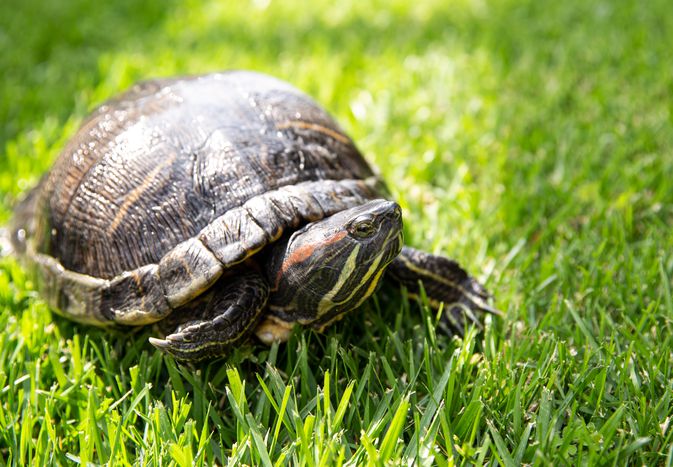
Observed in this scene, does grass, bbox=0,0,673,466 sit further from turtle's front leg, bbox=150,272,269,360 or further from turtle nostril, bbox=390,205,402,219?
turtle nostril, bbox=390,205,402,219

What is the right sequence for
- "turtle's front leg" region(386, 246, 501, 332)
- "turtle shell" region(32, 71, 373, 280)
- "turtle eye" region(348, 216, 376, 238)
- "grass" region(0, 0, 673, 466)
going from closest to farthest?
"grass" region(0, 0, 673, 466), "turtle eye" region(348, 216, 376, 238), "turtle shell" region(32, 71, 373, 280), "turtle's front leg" region(386, 246, 501, 332)

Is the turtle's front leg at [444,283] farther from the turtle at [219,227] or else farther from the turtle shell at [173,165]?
the turtle shell at [173,165]

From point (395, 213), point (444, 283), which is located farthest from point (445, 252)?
point (395, 213)

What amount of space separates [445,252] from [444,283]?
41 cm

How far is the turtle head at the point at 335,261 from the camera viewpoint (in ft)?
7.30

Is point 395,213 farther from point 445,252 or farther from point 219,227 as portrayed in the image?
point 445,252

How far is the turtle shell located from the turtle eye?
0.44 metres

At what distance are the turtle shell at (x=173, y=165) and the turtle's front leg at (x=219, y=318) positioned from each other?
0.25 m

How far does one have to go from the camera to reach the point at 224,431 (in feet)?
7.20

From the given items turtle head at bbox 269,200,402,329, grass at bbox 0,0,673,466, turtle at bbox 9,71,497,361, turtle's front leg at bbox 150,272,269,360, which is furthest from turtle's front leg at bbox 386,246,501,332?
turtle's front leg at bbox 150,272,269,360

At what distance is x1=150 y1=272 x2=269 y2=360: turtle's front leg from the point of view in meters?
2.28

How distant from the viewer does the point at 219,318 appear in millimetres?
2275

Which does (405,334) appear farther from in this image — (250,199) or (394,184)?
(394,184)

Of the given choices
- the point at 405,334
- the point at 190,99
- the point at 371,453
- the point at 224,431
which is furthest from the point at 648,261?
the point at 190,99
